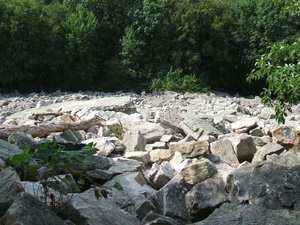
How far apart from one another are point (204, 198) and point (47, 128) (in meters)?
3.67

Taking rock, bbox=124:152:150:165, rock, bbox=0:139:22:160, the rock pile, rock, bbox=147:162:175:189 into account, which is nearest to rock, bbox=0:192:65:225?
the rock pile

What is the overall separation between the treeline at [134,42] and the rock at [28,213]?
19.5 meters

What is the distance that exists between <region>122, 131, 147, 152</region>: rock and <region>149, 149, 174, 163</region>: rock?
0.30 meters

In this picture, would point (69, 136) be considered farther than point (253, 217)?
Yes

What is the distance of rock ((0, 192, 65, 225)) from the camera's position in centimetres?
233

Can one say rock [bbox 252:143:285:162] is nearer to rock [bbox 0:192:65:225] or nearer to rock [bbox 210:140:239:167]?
rock [bbox 210:140:239:167]

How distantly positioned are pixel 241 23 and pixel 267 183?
24553mm

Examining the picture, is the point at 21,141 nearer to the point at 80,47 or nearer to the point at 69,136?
the point at 69,136

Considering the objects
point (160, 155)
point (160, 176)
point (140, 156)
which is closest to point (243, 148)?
point (160, 155)

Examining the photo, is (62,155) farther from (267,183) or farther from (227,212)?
(267,183)

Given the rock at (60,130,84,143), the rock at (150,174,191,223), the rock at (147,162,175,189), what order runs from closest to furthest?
the rock at (150,174,191,223) < the rock at (147,162,175,189) < the rock at (60,130,84,143)

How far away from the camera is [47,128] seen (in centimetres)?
655

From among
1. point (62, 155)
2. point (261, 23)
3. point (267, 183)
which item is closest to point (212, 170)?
point (267, 183)

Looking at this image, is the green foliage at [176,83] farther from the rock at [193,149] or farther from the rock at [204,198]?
the rock at [204,198]
